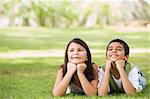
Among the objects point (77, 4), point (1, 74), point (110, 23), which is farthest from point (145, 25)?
point (1, 74)

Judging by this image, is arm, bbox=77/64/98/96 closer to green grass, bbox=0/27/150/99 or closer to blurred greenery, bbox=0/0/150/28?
green grass, bbox=0/27/150/99

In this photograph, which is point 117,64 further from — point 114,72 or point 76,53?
point 76,53

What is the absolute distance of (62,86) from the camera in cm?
296

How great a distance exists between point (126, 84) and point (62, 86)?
0.40m

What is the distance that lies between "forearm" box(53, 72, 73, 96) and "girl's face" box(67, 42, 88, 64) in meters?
0.11

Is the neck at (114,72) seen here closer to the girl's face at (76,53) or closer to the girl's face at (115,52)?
the girl's face at (115,52)

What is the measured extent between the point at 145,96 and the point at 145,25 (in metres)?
1.80

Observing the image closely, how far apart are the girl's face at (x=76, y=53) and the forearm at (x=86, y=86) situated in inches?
4.4

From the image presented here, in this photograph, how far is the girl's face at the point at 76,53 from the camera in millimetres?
2982

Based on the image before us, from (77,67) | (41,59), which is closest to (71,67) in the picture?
(77,67)

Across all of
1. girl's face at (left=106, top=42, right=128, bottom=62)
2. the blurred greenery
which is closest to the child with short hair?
girl's face at (left=106, top=42, right=128, bottom=62)

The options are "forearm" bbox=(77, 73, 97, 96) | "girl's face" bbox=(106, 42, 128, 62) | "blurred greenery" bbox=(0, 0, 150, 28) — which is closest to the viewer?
"forearm" bbox=(77, 73, 97, 96)

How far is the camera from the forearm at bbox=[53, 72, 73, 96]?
2.93 m

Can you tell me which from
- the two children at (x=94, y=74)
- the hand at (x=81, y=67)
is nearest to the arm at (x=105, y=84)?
the two children at (x=94, y=74)
